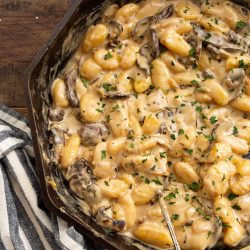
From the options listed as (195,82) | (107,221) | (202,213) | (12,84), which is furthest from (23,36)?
(202,213)

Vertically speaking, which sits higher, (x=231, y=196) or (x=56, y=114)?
(x=56, y=114)

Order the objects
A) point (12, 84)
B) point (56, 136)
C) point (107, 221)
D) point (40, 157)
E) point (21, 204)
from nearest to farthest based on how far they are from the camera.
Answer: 1. point (40, 157)
2. point (107, 221)
3. point (56, 136)
4. point (21, 204)
5. point (12, 84)

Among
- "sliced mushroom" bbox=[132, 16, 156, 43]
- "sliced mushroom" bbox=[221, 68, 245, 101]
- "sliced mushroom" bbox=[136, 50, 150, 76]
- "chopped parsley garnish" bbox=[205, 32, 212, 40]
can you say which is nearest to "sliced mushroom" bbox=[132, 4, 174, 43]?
"sliced mushroom" bbox=[132, 16, 156, 43]

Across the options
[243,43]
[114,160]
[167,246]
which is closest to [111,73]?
[114,160]

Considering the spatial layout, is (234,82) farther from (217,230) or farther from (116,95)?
(217,230)

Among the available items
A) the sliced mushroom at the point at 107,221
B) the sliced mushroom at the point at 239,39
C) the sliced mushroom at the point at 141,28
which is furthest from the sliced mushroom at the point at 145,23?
the sliced mushroom at the point at 107,221

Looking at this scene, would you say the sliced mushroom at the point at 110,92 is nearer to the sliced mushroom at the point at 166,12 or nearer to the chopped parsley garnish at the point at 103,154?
the chopped parsley garnish at the point at 103,154

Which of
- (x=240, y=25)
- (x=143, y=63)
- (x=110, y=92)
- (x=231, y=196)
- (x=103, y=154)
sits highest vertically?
(x=240, y=25)
